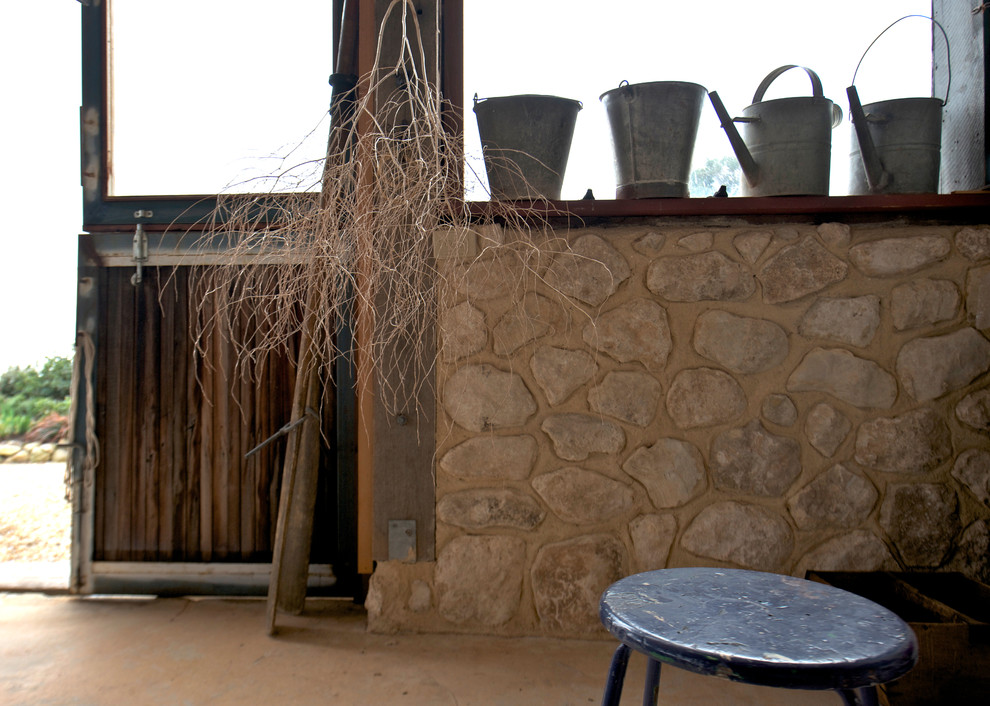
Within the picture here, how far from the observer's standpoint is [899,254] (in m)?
2.00

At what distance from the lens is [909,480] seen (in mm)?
1987

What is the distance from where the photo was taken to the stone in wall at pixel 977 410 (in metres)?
1.98

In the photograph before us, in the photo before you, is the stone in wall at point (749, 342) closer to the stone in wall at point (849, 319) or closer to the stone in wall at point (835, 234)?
the stone in wall at point (849, 319)

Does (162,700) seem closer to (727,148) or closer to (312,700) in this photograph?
(312,700)

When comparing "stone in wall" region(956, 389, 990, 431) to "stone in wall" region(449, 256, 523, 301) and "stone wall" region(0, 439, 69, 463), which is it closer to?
"stone in wall" region(449, 256, 523, 301)

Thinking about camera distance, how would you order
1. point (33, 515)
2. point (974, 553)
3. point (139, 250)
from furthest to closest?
point (33, 515), point (139, 250), point (974, 553)

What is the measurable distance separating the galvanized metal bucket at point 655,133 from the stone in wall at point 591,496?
33.4 inches

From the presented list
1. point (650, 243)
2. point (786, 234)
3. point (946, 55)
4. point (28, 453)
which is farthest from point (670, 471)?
point (28, 453)

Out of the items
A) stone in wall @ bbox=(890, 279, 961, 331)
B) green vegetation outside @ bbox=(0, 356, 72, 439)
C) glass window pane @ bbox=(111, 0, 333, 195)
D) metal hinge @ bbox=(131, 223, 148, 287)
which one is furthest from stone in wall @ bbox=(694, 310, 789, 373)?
green vegetation outside @ bbox=(0, 356, 72, 439)

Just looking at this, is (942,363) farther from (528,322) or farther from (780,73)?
(528,322)

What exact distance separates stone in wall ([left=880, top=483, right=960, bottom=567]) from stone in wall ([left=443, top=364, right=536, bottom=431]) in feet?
3.58

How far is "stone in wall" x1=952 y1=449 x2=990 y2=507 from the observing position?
6.49ft

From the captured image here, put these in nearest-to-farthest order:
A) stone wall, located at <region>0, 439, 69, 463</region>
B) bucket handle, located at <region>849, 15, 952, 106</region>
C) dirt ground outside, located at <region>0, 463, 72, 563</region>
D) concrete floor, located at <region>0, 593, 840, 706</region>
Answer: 1. concrete floor, located at <region>0, 593, 840, 706</region>
2. bucket handle, located at <region>849, 15, 952, 106</region>
3. dirt ground outside, located at <region>0, 463, 72, 563</region>
4. stone wall, located at <region>0, 439, 69, 463</region>

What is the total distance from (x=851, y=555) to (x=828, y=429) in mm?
368
